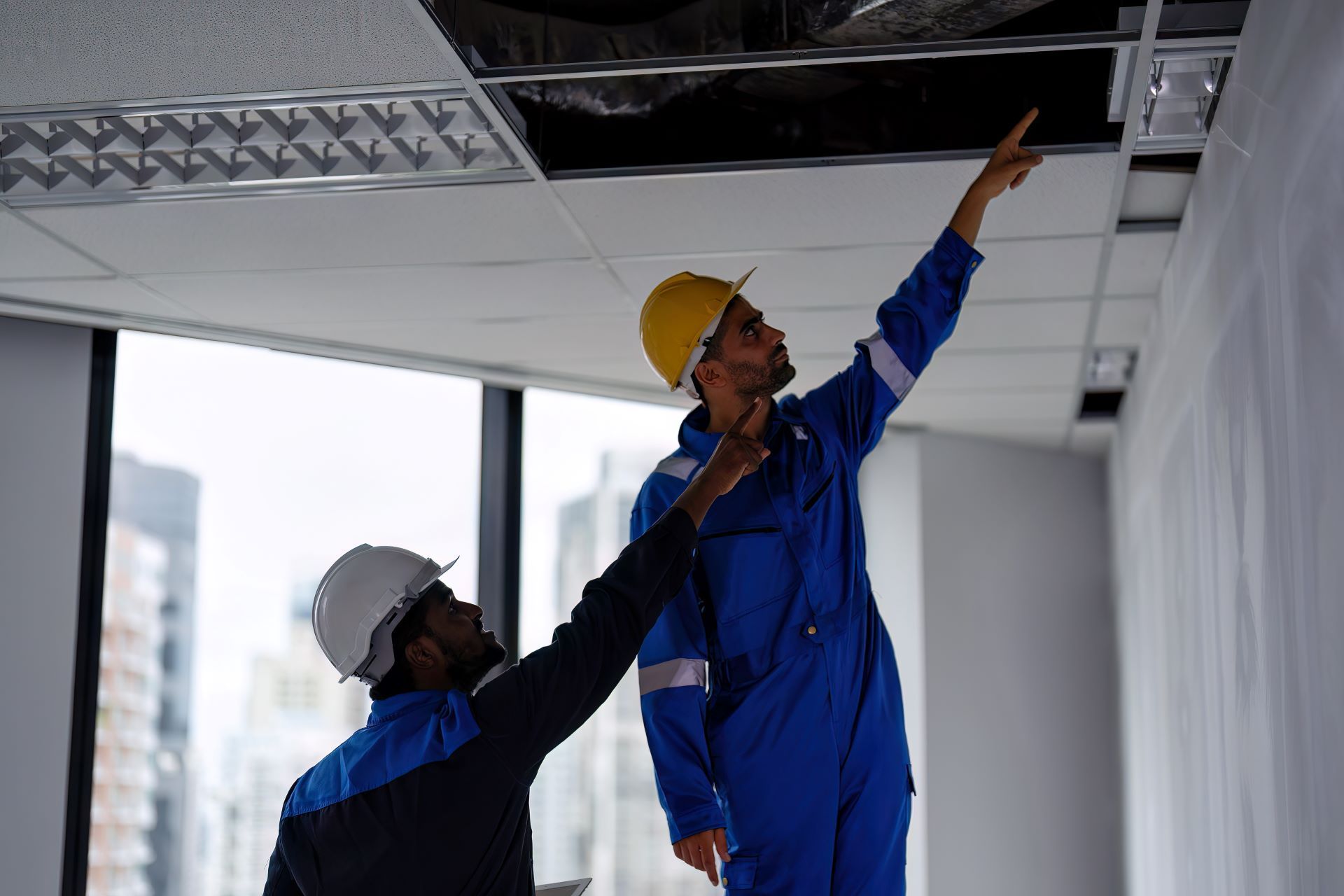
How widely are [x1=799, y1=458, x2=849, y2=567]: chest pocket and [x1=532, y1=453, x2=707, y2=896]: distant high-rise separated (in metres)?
2.33

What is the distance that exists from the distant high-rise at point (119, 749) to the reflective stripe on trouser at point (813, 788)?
2.33 metres

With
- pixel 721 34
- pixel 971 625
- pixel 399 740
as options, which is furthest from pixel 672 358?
pixel 971 625

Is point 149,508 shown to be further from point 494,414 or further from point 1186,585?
point 1186,585

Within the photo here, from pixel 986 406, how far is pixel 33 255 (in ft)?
10.2

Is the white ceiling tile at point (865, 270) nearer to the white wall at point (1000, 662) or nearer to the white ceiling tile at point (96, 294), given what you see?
the white ceiling tile at point (96, 294)

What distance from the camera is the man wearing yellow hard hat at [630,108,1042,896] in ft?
7.00

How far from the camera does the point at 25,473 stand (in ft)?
11.7

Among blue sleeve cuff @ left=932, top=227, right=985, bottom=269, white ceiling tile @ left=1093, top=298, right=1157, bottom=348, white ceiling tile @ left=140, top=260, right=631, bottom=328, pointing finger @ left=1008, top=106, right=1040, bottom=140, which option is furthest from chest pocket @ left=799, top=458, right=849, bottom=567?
white ceiling tile @ left=1093, top=298, right=1157, bottom=348

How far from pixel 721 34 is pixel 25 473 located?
2480mm

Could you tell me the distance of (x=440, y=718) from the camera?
5.68ft

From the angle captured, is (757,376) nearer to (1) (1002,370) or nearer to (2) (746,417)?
(2) (746,417)

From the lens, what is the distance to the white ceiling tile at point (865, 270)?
10.00ft

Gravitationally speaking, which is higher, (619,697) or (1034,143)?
(1034,143)

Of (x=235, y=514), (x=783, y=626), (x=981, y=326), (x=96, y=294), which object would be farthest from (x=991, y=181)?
(x=235, y=514)
